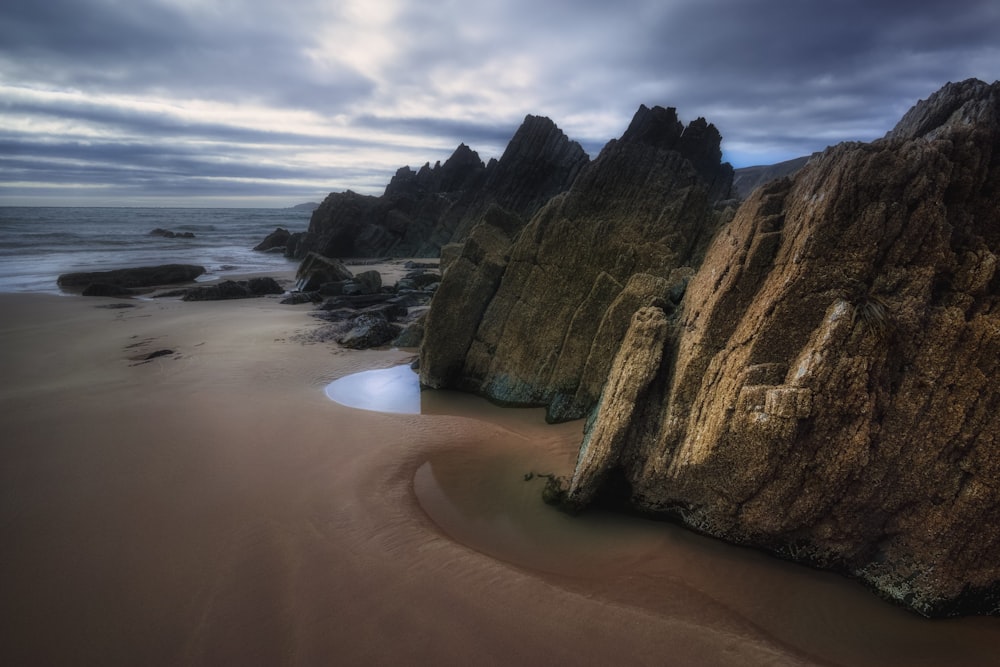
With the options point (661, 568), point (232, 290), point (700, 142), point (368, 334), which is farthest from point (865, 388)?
point (700, 142)

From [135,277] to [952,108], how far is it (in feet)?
101

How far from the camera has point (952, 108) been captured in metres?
7.71

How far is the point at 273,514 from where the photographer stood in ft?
19.5

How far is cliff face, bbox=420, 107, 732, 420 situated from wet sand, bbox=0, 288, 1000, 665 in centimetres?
104

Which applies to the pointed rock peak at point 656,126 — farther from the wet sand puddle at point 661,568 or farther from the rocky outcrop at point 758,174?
the rocky outcrop at point 758,174

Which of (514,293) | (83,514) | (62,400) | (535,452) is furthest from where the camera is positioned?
(514,293)

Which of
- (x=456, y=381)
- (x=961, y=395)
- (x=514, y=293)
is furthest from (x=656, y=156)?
(x=961, y=395)

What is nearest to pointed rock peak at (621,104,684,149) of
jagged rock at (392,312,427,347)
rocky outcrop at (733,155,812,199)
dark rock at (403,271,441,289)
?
dark rock at (403,271,441,289)

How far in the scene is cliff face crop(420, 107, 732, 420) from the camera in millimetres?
8805

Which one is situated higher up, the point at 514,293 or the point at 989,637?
the point at 514,293

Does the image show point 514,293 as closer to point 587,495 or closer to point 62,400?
point 587,495

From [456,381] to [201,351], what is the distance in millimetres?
7263

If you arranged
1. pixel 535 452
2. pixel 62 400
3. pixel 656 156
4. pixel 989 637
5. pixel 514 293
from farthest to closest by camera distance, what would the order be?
pixel 656 156 < pixel 514 293 < pixel 62 400 < pixel 535 452 < pixel 989 637

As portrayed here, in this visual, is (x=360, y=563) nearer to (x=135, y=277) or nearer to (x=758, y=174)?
(x=135, y=277)
